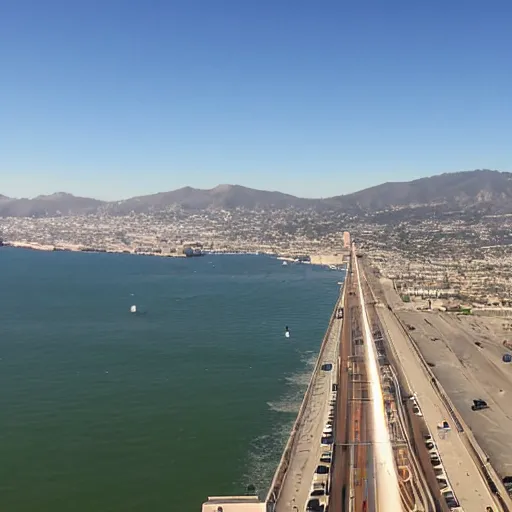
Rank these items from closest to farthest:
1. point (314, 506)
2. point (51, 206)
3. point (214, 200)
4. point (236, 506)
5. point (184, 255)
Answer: point (236, 506)
point (314, 506)
point (184, 255)
point (214, 200)
point (51, 206)

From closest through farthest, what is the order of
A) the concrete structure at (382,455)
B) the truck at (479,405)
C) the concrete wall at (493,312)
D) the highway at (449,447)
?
the concrete structure at (382,455), the highway at (449,447), the truck at (479,405), the concrete wall at (493,312)

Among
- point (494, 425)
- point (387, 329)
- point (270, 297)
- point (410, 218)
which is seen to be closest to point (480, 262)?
point (270, 297)

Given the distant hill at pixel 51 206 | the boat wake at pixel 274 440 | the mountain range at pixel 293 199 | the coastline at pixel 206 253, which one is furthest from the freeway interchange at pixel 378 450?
the distant hill at pixel 51 206

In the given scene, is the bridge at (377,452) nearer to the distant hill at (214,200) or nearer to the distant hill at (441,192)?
the distant hill at (441,192)

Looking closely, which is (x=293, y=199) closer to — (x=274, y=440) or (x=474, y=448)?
(x=274, y=440)

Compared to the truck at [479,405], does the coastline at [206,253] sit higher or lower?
higher

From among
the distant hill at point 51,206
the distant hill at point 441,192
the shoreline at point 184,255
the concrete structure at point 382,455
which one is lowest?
the concrete structure at point 382,455

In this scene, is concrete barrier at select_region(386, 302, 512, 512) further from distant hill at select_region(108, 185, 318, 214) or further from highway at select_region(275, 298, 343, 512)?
distant hill at select_region(108, 185, 318, 214)

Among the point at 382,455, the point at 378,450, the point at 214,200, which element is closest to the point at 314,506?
the point at 382,455
